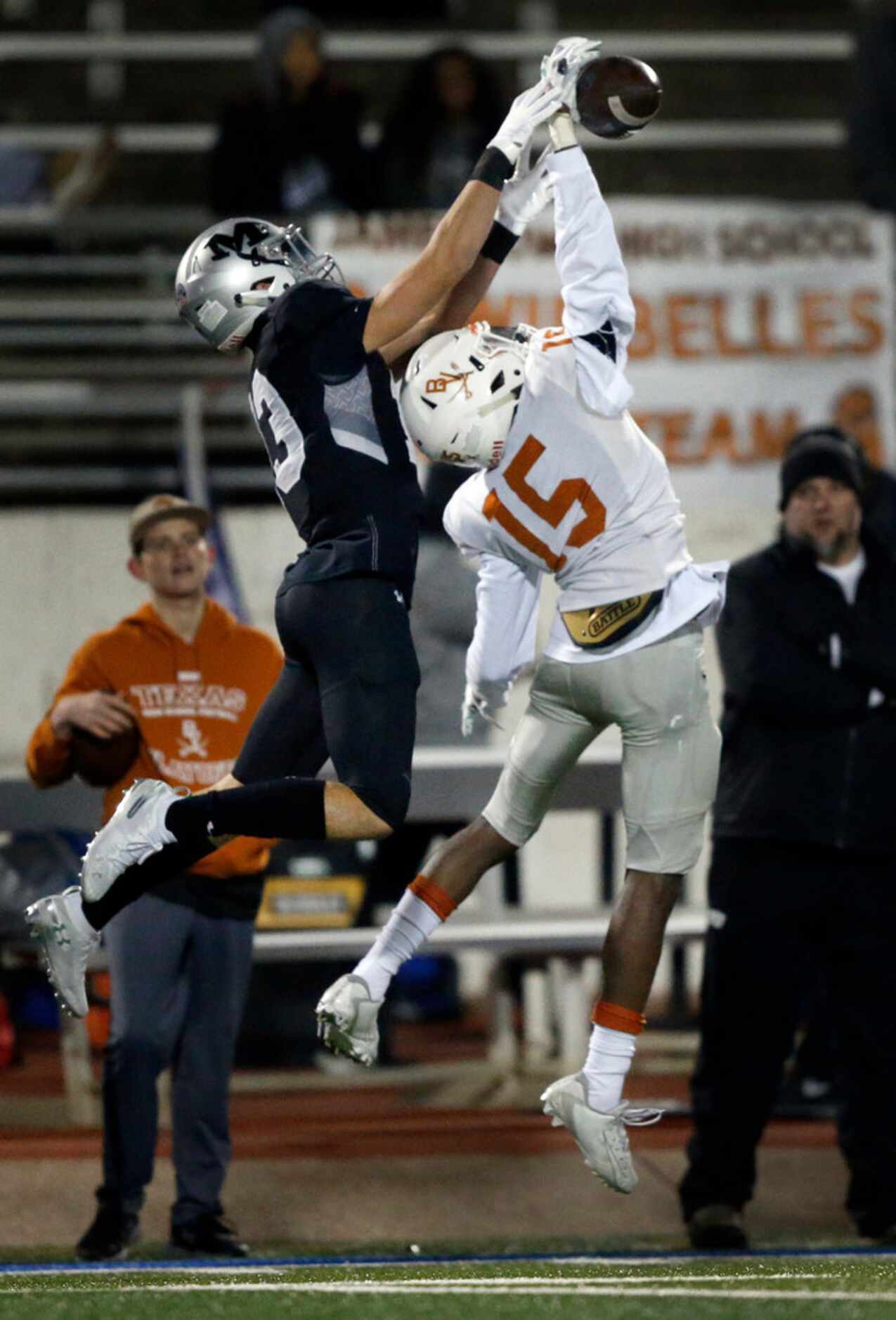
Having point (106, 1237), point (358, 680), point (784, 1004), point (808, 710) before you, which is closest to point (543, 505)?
point (358, 680)

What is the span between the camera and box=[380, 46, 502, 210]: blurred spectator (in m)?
9.50

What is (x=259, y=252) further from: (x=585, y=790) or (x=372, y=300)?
(x=585, y=790)

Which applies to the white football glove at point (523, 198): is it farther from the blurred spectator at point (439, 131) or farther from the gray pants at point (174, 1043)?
the blurred spectator at point (439, 131)

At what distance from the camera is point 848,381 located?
31.3 feet

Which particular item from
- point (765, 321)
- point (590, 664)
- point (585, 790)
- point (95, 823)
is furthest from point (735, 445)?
point (590, 664)

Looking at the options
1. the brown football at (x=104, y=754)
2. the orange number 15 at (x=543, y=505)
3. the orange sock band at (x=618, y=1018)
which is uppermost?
the orange number 15 at (x=543, y=505)

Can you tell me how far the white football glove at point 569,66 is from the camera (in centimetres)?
470

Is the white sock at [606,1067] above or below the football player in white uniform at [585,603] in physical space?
below

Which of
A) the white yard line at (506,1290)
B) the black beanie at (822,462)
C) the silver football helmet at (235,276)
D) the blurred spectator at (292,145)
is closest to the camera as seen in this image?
the white yard line at (506,1290)

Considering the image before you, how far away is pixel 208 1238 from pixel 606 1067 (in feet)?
4.73

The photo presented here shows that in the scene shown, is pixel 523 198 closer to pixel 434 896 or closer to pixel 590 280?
pixel 590 280

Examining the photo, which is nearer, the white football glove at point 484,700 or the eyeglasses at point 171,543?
the white football glove at point 484,700

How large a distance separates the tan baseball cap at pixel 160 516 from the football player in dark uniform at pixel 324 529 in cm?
104

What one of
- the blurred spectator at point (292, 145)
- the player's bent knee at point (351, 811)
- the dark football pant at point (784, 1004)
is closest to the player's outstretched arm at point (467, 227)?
the player's bent knee at point (351, 811)
